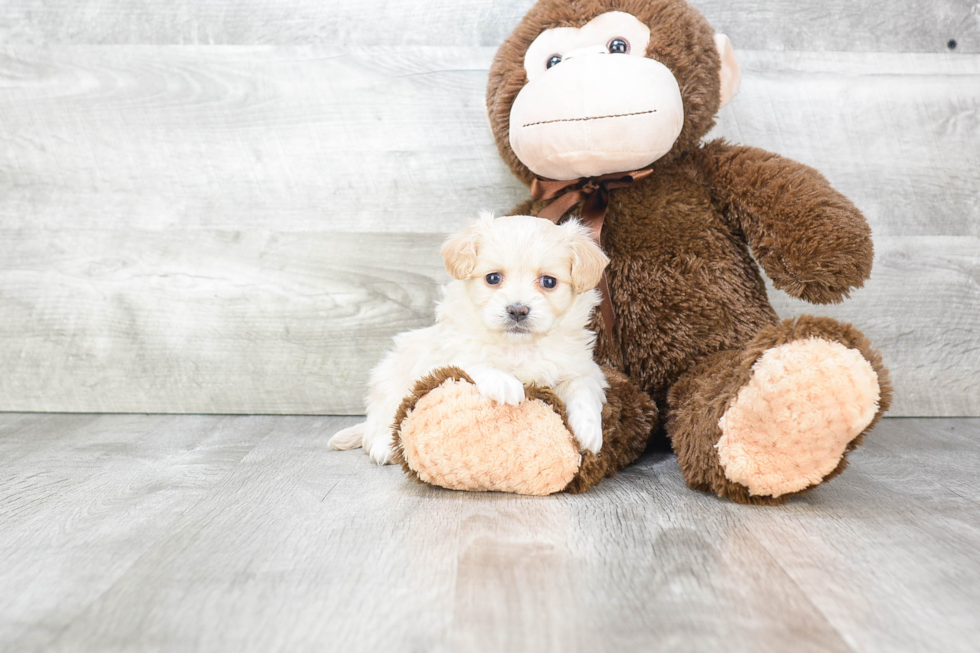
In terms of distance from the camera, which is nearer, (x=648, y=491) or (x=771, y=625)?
(x=771, y=625)

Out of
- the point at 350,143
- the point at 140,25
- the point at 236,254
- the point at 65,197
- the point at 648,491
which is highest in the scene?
the point at 140,25

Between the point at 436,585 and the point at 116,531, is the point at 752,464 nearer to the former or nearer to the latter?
the point at 436,585

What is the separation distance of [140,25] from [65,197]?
0.37m

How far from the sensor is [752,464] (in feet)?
2.93

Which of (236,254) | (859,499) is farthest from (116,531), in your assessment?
(859,499)

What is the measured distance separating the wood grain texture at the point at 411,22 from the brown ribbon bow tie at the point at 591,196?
444 mm

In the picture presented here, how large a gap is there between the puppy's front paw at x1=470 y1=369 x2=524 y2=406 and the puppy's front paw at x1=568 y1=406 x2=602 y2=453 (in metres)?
0.08

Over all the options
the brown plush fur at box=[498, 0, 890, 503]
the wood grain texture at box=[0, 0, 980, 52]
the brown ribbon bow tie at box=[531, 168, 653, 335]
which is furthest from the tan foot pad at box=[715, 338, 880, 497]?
the wood grain texture at box=[0, 0, 980, 52]

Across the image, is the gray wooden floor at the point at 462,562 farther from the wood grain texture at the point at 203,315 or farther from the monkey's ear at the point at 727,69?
the monkey's ear at the point at 727,69

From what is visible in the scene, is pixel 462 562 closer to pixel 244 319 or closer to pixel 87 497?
pixel 87 497

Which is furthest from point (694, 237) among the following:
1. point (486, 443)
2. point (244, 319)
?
point (244, 319)

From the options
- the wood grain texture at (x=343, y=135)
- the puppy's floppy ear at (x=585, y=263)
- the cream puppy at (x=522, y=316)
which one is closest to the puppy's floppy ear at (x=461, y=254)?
the cream puppy at (x=522, y=316)

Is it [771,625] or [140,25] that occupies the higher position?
[140,25]

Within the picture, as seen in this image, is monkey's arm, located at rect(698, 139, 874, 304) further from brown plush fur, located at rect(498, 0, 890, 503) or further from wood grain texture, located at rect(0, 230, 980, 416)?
wood grain texture, located at rect(0, 230, 980, 416)
